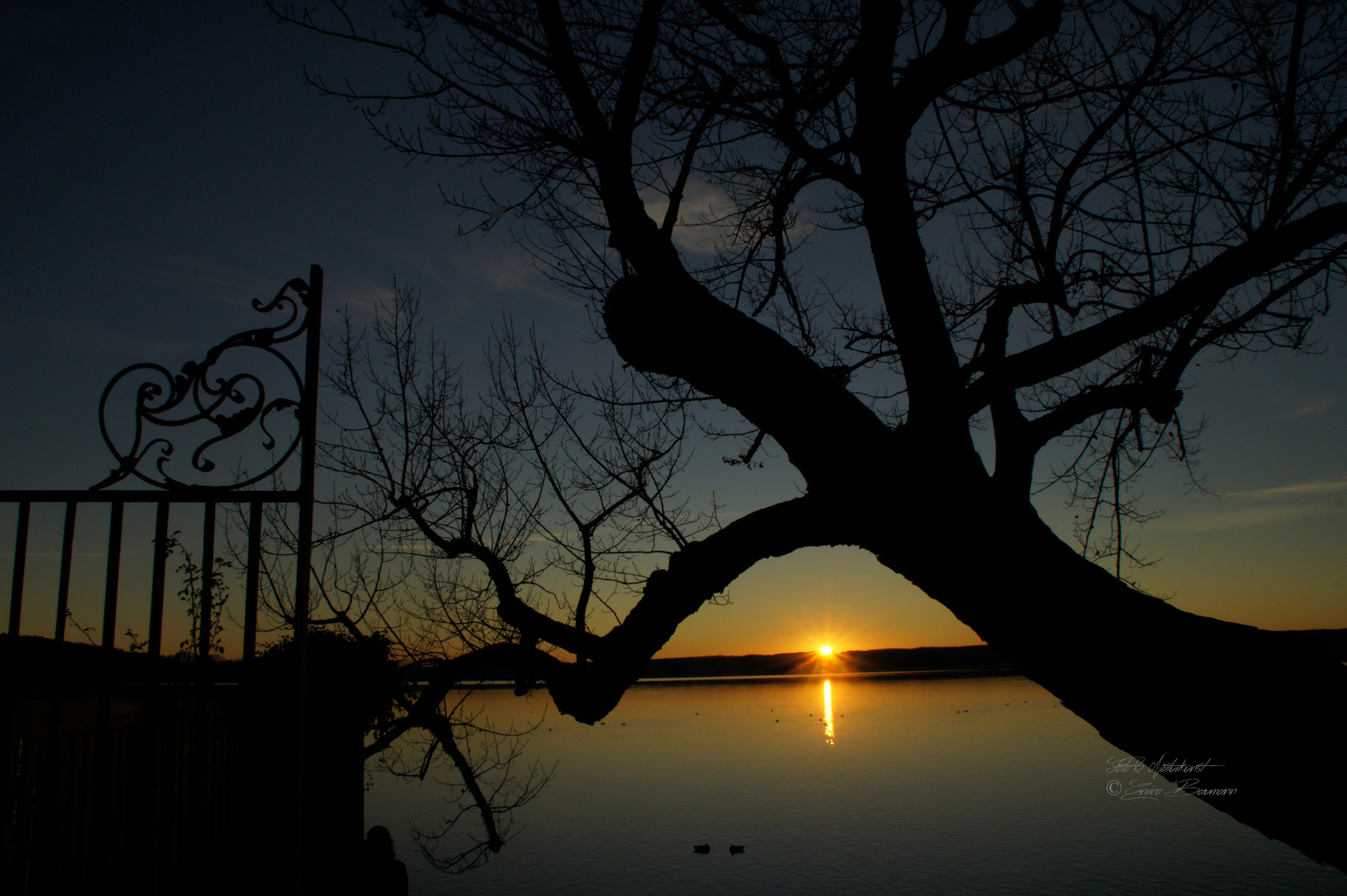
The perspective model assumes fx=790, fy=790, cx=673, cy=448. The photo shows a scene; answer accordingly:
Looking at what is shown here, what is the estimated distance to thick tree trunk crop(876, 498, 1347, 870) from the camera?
2377mm

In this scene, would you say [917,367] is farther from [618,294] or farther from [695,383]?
[618,294]

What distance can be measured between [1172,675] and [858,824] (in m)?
21.9

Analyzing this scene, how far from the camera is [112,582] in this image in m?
2.83

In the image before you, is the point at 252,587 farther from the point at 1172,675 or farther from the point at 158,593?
the point at 1172,675

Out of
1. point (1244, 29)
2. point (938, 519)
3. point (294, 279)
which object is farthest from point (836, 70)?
point (294, 279)

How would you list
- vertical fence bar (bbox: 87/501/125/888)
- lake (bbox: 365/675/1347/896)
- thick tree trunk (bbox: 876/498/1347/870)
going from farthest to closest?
1. lake (bbox: 365/675/1347/896)
2. vertical fence bar (bbox: 87/501/125/888)
3. thick tree trunk (bbox: 876/498/1347/870)

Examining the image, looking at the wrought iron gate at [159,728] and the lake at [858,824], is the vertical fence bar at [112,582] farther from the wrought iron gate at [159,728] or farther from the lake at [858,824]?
the lake at [858,824]

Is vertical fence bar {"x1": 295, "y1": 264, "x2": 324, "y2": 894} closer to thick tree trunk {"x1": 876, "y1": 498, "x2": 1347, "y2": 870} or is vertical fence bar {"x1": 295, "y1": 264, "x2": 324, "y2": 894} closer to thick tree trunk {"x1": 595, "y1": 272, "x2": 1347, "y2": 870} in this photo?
thick tree trunk {"x1": 595, "y1": 272, "x2": 1347, "y2": 870}

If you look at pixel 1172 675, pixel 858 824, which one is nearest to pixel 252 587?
pixel 1172 675

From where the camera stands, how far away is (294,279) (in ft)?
10.6

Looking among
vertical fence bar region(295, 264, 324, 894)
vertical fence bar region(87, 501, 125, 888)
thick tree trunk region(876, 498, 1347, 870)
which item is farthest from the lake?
vertical fence bar region(87, 501, 125, 888)

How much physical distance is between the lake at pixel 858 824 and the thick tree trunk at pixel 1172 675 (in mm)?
83

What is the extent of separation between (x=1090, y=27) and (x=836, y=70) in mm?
1415

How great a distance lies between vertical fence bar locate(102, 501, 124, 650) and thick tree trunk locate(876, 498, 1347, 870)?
301 centimetres
